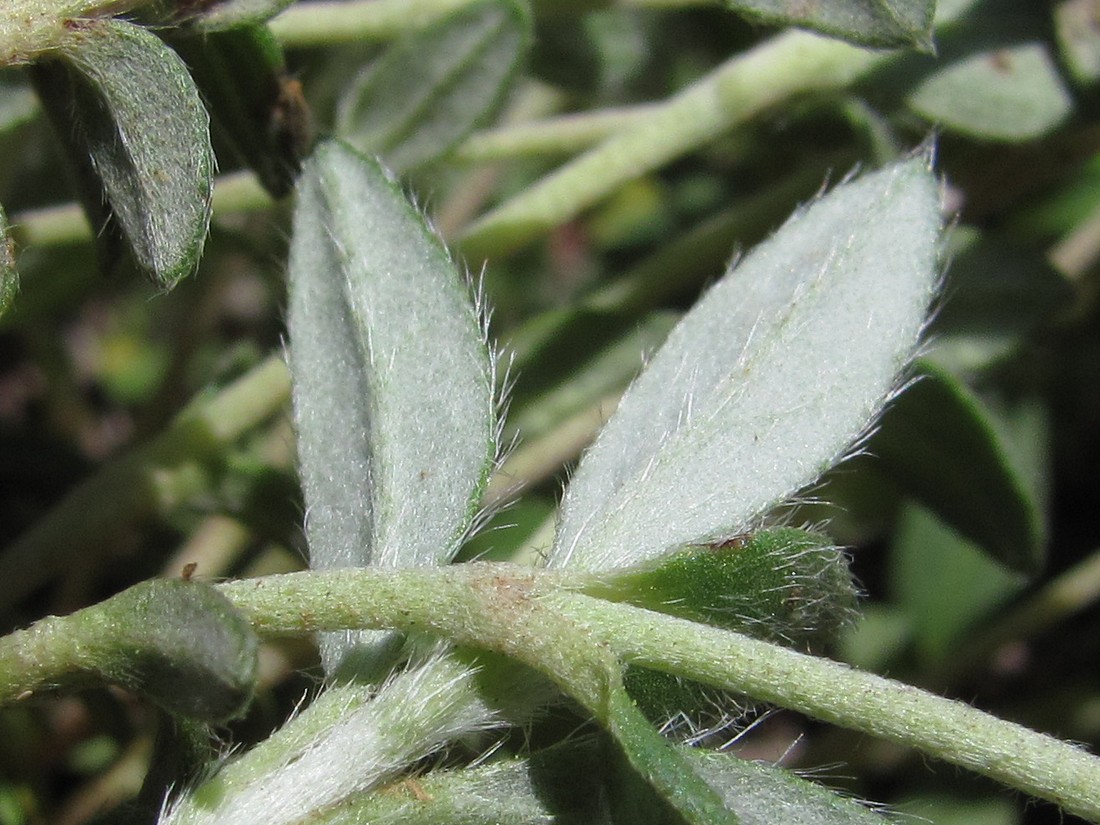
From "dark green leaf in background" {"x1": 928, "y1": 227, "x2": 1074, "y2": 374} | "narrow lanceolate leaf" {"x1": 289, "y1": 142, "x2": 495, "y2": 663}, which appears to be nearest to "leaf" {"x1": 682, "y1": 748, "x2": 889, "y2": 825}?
"narrow lanceolate leaf" {"x1": 289, "y1": 142, "x2": 495, "y2": 663}

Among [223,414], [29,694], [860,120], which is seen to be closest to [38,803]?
[223,414]

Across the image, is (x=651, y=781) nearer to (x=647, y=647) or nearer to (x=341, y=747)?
(x=647, y=647)

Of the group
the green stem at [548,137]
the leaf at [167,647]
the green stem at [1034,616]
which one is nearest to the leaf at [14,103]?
the green stem at [548,137]

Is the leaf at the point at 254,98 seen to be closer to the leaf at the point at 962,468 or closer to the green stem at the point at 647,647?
the green stem at the point at 647,647

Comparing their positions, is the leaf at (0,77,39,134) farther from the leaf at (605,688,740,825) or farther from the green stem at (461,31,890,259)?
the leaf at (605,688,740,825)

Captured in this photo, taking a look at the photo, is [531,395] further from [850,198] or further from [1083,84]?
[1083,84]
